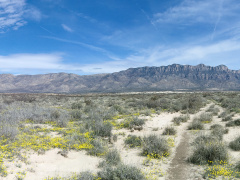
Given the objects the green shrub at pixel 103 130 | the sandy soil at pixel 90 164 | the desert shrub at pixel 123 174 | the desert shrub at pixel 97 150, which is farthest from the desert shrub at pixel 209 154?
the green shrub at pixel 103 130

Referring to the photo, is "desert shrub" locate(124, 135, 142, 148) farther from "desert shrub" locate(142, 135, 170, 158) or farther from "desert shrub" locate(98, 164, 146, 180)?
"desert shrub" locate(98, 164, 146, 180)

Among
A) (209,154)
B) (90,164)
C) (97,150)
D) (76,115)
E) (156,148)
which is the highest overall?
(209,154)

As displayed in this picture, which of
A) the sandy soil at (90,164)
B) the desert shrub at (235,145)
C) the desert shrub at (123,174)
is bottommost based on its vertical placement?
the sandy soil at (90,164)

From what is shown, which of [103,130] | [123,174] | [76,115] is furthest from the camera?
[76,115]

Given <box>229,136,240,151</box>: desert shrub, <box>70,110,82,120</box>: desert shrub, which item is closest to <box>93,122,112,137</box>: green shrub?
<box>70,110,82,120</box>: desert shrub

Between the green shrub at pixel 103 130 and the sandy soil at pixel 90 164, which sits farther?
the green shrub at pixel 103 130

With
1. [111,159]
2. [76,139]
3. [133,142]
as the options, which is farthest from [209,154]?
[76,139]

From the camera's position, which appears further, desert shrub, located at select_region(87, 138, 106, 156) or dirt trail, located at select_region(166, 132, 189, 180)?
desert shrub, located at select_region(87, 138, 106, 156)

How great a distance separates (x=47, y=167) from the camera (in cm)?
629

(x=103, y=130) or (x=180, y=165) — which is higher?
(x=103, y=130)

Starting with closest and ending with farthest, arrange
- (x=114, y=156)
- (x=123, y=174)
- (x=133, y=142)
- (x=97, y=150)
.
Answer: (x=123, y=174) < (x=114, y=156) < (x=97, y=150) < (x=133, y=142)

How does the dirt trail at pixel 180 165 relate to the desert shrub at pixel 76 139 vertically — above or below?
below

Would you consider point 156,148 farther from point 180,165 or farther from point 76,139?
point 76,139

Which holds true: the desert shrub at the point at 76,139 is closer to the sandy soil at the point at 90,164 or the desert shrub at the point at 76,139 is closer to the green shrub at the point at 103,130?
the sandy soil at the point at 90,164
